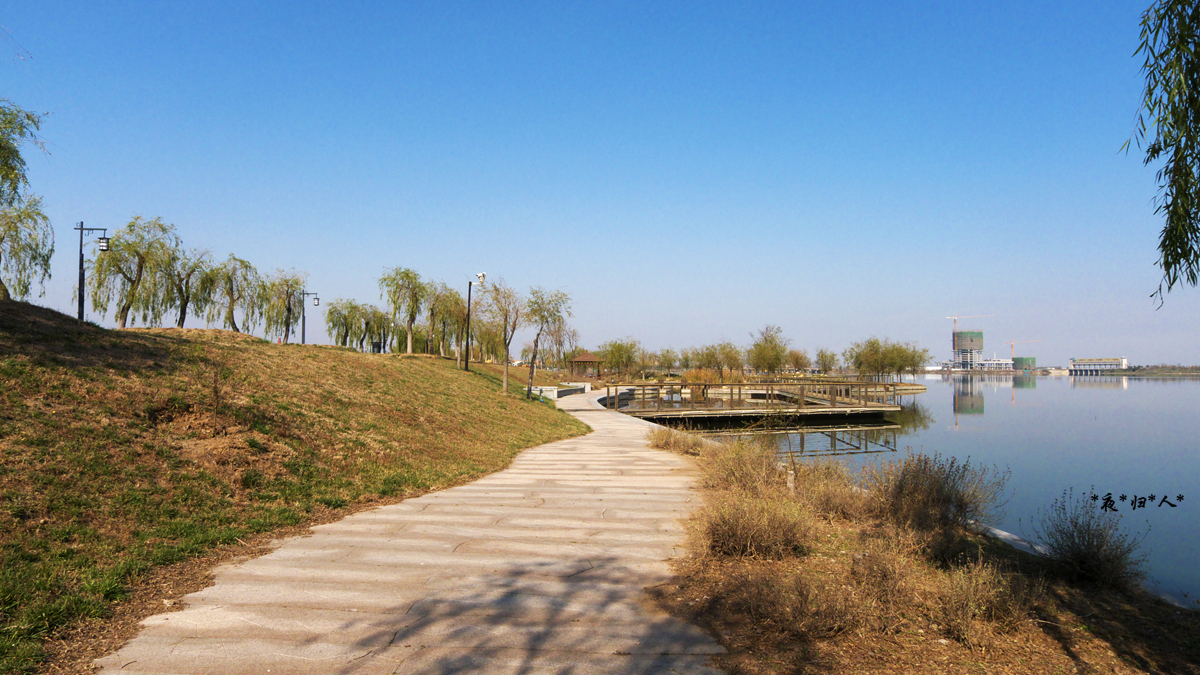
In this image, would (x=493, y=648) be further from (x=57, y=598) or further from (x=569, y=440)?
(x=569, y=440)

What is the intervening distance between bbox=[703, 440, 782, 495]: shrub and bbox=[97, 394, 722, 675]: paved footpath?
1021 mm

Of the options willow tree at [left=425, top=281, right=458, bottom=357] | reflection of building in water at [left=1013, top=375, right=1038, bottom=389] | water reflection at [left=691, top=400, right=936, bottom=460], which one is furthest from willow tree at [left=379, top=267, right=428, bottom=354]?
reflection of building in water at [left=1013, top=375, right=1038, bottom=389]

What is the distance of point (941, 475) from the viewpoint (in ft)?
24.2

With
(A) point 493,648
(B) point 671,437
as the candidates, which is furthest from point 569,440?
Answer: (A) point 493,648

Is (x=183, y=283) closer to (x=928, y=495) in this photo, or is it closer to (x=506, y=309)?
(x=506, y=309)

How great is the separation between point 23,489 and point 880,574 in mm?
7315

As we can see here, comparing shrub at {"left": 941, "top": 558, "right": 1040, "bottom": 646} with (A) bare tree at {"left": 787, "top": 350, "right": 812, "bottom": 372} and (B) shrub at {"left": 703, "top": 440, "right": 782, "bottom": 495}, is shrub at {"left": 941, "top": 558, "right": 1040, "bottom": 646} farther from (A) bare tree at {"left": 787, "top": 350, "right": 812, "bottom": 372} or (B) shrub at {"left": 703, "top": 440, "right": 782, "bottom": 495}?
(A) bare tree at {"left": 787, "top": 350, "right": 812, "bottom": 372}

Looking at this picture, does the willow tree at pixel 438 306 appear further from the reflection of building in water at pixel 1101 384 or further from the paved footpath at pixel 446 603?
the reflection of building in water at pixel 1101 384

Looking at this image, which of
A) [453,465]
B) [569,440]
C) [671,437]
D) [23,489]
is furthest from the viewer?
[569,440]

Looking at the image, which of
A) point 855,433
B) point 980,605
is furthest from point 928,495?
point 855,433

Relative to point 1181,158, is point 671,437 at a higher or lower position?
lower

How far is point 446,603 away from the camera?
14.0 ft

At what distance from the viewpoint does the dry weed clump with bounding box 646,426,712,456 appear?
514 inches

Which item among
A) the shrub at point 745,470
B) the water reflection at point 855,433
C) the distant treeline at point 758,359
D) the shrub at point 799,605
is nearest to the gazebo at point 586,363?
the distant treeline at point 758,359
